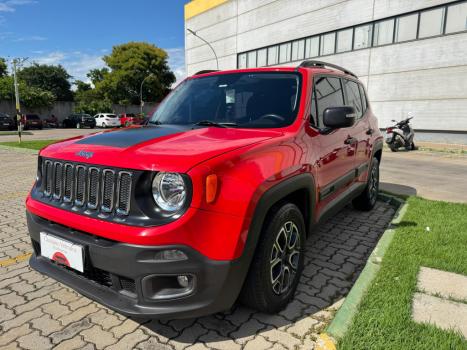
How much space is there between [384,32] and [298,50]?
6.60 metres

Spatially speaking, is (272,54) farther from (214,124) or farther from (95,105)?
(95,105)

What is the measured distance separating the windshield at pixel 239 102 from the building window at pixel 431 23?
64.2 ft

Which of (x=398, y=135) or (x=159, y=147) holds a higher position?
(x=159, y=147)

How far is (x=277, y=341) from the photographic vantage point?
7.36ft

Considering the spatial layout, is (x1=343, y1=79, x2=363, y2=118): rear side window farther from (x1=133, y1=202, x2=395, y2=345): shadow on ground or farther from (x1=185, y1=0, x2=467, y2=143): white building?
(x1=185, y1=0, x2=467, y2=143): white building

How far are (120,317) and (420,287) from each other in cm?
240

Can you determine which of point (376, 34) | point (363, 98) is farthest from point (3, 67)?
point (363, 98)

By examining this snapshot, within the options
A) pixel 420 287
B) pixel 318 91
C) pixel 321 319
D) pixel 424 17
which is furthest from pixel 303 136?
pixel 424 17

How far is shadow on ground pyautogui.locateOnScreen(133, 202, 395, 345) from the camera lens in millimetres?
2348

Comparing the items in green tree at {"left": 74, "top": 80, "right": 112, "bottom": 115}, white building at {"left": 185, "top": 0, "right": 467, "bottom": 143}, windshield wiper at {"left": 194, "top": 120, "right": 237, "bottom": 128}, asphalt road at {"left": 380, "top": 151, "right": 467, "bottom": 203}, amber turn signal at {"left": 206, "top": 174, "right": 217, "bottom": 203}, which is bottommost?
asphalt road at {"left": 380, "top": 151, "right": 467, "bottom": 203}

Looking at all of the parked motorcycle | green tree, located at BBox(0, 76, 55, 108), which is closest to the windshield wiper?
the parked motorcycle

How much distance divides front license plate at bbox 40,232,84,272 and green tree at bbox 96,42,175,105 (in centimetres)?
4824

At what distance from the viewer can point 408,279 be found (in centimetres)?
289

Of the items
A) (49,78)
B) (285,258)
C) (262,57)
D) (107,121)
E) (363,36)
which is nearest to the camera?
(285,258)
